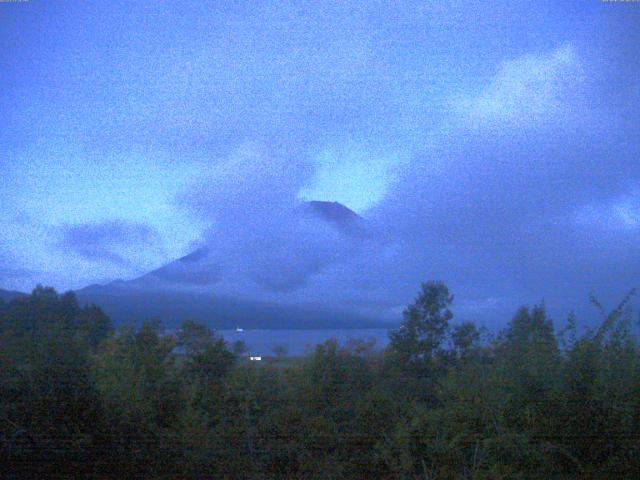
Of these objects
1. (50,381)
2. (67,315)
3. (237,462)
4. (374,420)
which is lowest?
(237,462)

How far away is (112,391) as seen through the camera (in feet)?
21.6

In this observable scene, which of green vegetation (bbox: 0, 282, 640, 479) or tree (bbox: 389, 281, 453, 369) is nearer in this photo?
green vegetation (bbox: 0, 282, 640, 479)

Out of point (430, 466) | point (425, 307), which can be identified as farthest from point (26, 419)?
point (425, 307)

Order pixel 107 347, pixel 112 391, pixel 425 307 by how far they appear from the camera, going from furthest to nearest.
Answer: pixel 425 307 → pixel 107 347 → pixel 112 391

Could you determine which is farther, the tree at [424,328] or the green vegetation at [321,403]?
the tree at [424,328]

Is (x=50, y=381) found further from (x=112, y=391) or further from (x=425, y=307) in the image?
(x=425, y=307)

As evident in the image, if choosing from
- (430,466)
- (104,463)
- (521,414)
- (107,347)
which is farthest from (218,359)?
(521,414)

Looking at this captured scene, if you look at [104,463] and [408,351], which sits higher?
[408,351]

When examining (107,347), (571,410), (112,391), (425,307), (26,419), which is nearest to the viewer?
(571,410)

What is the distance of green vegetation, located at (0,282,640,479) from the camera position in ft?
17.9

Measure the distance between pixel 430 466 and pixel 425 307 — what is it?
2.59 metres

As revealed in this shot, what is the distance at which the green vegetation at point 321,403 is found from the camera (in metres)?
5.46

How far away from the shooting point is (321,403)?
6.93 m

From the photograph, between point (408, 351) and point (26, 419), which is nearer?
point (26, 419)
